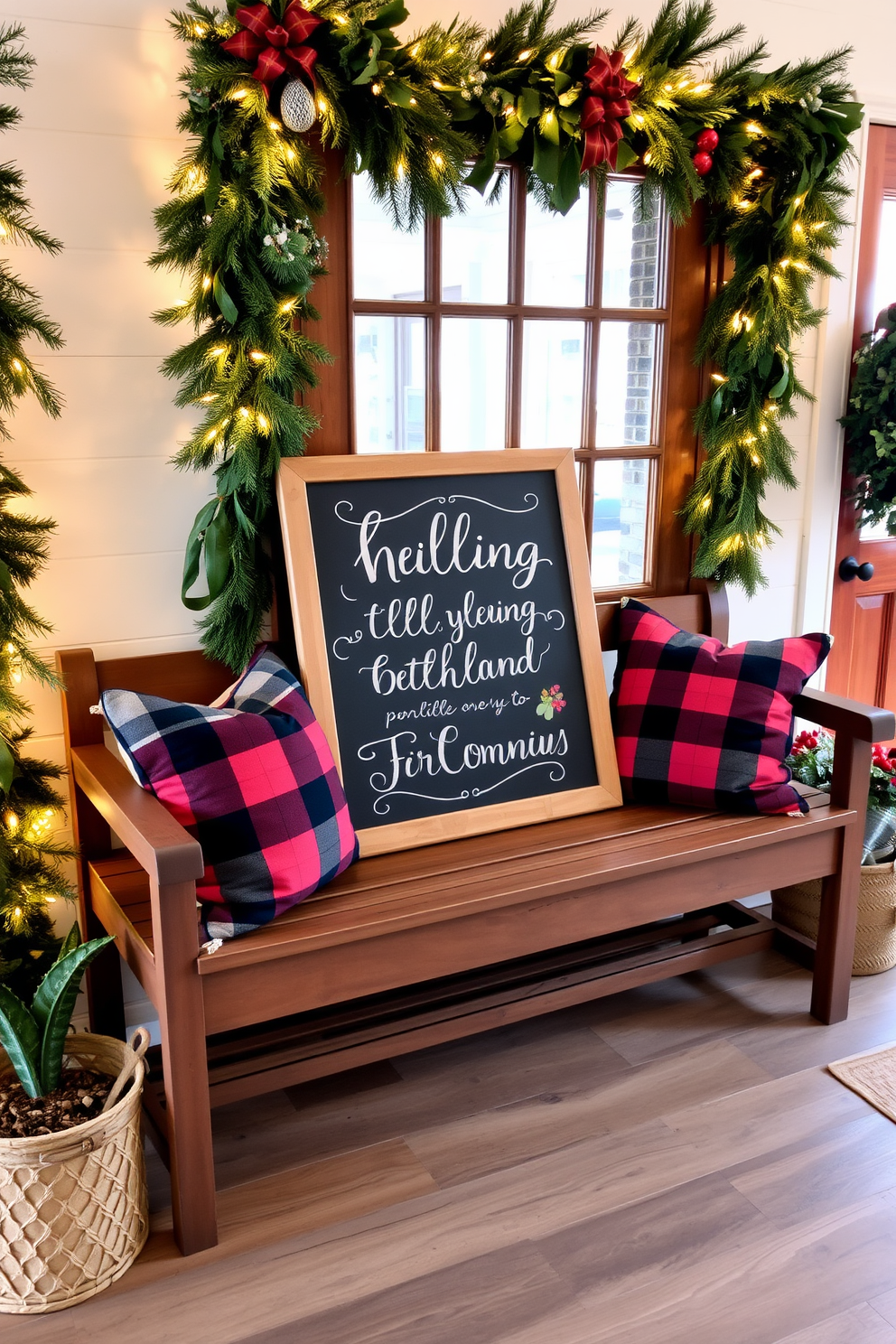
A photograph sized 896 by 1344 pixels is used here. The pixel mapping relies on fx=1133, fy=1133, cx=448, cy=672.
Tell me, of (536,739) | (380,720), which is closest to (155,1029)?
(380,720)

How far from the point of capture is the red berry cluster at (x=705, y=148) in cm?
254

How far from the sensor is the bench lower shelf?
→ 2.12 meters

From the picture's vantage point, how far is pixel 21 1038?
1.87 metres

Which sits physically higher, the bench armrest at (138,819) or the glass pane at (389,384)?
the glass pane at (389,384)

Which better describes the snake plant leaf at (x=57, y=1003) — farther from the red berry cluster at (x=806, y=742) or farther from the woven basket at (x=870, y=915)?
the red berry cluster at (x=806, y=742)

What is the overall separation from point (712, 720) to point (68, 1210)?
1584 mm

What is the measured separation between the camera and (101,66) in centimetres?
208

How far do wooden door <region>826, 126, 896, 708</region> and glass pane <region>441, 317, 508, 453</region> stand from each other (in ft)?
3.81

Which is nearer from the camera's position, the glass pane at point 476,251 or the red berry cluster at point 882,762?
the glass pane at point 476,251

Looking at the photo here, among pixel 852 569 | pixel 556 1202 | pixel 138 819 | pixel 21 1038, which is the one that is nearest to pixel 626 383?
pixel 852 569

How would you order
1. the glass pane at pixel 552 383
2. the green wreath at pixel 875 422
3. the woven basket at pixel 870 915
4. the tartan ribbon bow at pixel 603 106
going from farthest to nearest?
the green wreath at pixel 875 422
the woven basket at pixel 870 915
the glass pane at pixel 552 383
the tartan ribbon bow at pixel 603 106

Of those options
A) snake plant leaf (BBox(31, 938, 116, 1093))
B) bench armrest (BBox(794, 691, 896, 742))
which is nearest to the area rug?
bench armrest (BBox(794, 691, 896, 742))

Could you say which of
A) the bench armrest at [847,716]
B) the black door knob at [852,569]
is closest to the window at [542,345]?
the bench armrest at [847,716]

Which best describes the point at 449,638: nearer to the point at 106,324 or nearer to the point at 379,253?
the point at 379,253
